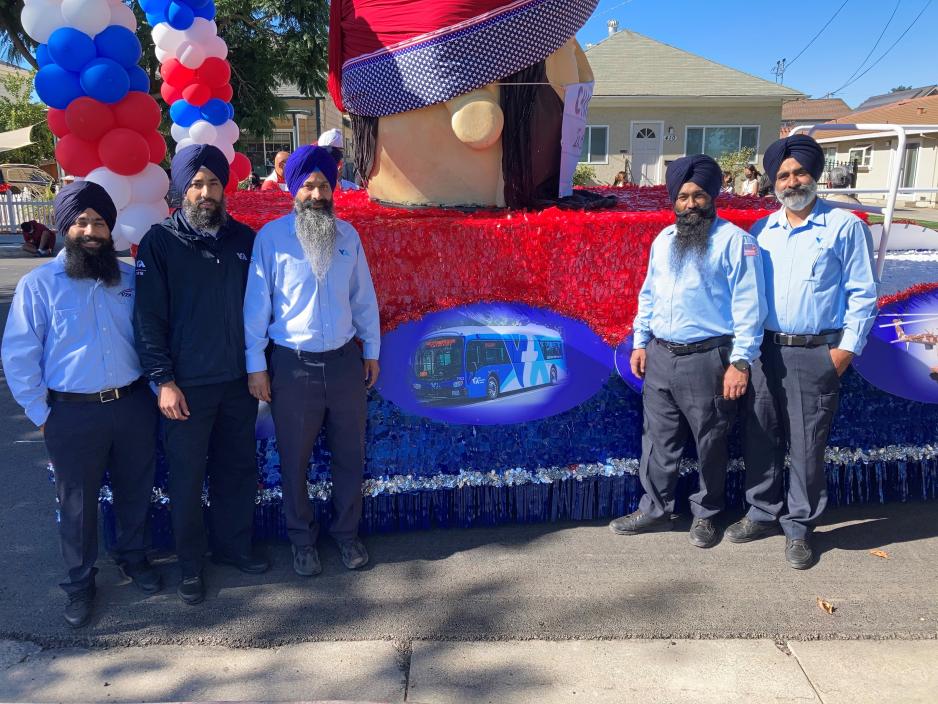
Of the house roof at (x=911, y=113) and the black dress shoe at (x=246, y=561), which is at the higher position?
the house roof at (x=911, y=113)

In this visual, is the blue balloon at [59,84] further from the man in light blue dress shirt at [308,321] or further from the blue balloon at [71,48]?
the man in light blue dress shirt at [308,321]

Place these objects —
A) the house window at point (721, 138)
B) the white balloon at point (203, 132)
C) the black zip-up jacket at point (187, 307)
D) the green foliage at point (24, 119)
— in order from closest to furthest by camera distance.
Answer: the black zip-up jacket at point (187, 307) → the white balloon at point (203, 132) → the house window at point (721, 138) → the green foliage at point (24, 119)

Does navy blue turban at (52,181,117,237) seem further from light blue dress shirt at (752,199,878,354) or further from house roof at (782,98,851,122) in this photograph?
house roof at (782,98,851,122)

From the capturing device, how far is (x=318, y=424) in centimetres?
308

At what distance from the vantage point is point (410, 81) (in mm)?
3580

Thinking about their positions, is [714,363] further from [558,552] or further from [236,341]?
[236,341]

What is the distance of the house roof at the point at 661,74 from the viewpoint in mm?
20641

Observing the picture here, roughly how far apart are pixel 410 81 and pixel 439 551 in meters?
2.32

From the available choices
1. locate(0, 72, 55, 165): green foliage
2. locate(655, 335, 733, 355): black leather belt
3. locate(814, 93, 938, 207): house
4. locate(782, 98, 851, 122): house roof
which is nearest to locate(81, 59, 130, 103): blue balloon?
locate(655, 335, 733, 355): black leather belt

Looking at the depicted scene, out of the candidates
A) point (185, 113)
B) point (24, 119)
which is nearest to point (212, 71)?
point (185, 113)

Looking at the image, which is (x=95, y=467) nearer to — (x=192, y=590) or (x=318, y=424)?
(x=192, y=590)

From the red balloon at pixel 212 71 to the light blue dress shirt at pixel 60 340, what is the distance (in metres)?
4.41

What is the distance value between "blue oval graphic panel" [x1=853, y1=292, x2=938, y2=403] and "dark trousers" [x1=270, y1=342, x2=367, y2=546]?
97.5 inches

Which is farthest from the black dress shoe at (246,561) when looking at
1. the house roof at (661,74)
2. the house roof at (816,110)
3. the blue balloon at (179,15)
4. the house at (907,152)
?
the house roof at (816,110)
